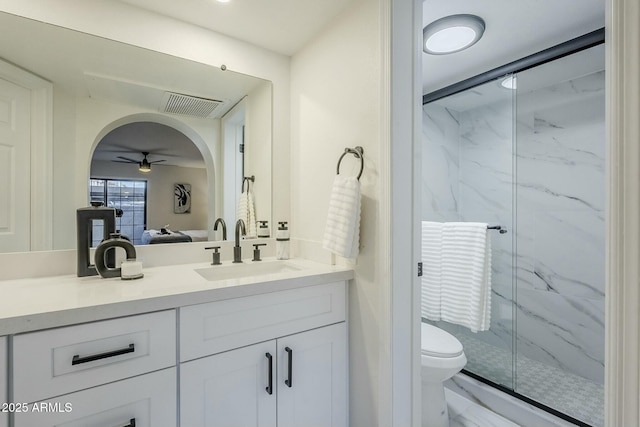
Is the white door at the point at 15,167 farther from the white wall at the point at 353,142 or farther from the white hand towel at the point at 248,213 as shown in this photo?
the white wall at the point at 353,142

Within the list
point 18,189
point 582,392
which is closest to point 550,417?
point 582,392

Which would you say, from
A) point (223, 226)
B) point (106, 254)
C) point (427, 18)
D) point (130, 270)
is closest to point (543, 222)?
point (427, 18)

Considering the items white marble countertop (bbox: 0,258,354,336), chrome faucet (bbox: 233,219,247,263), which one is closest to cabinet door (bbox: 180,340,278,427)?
white marble countertop (bbox: 0,258,354,336)

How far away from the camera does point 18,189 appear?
4.12 feet

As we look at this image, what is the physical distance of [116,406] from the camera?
3.04 ft

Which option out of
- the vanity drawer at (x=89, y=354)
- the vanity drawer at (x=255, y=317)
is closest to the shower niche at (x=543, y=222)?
the vanity drawer at (x=255, y=317)

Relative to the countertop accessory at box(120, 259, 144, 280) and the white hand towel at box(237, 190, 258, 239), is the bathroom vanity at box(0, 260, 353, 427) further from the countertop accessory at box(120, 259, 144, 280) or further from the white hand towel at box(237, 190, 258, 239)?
the white hand towel at box(237, 190, 258, 239)

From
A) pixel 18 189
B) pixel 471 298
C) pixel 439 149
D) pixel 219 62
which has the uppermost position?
pixel 219 62

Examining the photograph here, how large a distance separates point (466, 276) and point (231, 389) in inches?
67.0

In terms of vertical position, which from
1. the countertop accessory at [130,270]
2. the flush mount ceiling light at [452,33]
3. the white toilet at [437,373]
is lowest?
the white toilet at [437,373]

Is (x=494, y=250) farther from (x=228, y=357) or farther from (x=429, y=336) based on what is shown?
(x=228, y=357)

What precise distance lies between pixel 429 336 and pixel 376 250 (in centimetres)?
81

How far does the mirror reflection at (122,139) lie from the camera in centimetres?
127

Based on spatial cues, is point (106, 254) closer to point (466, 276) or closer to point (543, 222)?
point (466, 276)
